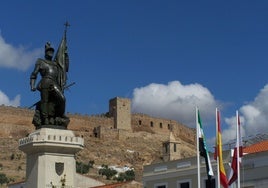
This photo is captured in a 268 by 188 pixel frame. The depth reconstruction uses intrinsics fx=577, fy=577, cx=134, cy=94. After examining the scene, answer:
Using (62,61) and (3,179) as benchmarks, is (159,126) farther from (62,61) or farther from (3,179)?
(62,61)

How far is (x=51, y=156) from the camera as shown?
11.2m

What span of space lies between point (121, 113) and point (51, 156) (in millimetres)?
101380

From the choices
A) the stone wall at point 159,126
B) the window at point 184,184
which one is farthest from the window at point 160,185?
the stone wall at point 159,126

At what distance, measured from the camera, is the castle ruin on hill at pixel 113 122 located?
4082 inches

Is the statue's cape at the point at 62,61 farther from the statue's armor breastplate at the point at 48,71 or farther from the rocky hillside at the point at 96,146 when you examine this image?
the rocky hillside at the point at 96,146

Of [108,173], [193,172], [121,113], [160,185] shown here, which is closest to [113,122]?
[121,113]

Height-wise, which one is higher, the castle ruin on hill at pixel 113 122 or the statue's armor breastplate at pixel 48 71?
the castle ruin on hill at pixel 113 122

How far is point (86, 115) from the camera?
374 ft

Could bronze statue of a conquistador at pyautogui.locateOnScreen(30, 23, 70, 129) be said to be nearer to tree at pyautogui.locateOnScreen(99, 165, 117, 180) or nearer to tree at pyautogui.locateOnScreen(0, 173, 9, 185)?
tree at pyautogui.locateOnScreen(0, 173, 9, 185)

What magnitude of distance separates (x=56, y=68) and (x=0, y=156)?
267ft

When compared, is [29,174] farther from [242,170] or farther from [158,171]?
[158,171]

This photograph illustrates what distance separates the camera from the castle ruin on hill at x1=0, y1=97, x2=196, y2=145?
103688 mm

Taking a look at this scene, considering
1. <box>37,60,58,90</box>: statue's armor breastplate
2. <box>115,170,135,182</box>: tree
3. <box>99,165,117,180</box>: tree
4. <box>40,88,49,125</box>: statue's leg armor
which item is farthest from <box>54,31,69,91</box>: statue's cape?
<box>99,165,117,180</box>: tree

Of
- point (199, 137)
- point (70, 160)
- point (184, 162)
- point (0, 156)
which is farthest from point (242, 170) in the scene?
point (0, 156)
